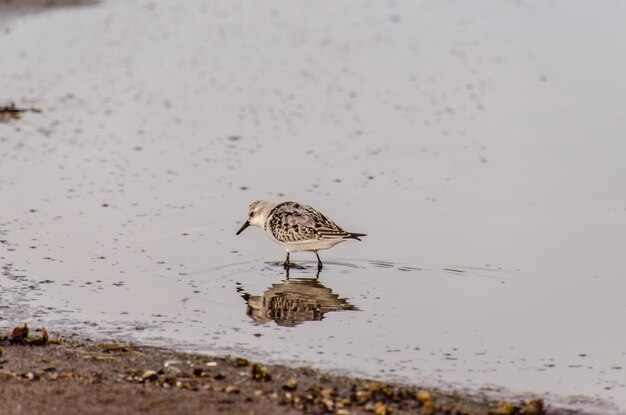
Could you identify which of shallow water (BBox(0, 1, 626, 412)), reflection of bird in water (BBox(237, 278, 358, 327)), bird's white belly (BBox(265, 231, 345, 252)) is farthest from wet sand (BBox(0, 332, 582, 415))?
bird's white belly (BBox(265, 231, 345, 252))

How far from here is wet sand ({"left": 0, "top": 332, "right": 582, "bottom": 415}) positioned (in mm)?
8789

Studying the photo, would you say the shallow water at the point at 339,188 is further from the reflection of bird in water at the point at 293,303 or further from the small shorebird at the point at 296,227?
the small shorebird at the point at 296,227

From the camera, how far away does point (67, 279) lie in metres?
12.4

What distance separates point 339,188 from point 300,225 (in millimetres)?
2748

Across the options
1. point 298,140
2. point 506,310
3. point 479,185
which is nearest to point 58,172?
point 298,140

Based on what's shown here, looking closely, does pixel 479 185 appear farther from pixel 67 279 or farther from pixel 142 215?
pixel 67 279

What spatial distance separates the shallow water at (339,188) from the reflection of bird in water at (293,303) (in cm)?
3

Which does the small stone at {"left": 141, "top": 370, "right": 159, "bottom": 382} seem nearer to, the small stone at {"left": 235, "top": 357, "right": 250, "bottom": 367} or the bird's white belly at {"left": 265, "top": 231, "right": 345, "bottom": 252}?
the small stone at {"left": 235, "top": 357, "right": 250, "bottom": 367}

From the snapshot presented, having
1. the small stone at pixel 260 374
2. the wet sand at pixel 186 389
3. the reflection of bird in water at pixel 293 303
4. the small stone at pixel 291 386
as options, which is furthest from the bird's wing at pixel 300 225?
the small stone at pixel 291 386

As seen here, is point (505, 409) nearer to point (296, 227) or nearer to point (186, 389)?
point (186, 389)

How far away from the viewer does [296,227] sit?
13.3 metres

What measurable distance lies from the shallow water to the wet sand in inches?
22.3

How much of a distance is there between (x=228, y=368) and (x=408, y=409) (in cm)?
167

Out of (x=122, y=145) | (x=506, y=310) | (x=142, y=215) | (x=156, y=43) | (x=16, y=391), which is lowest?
(x=16, y=391)
